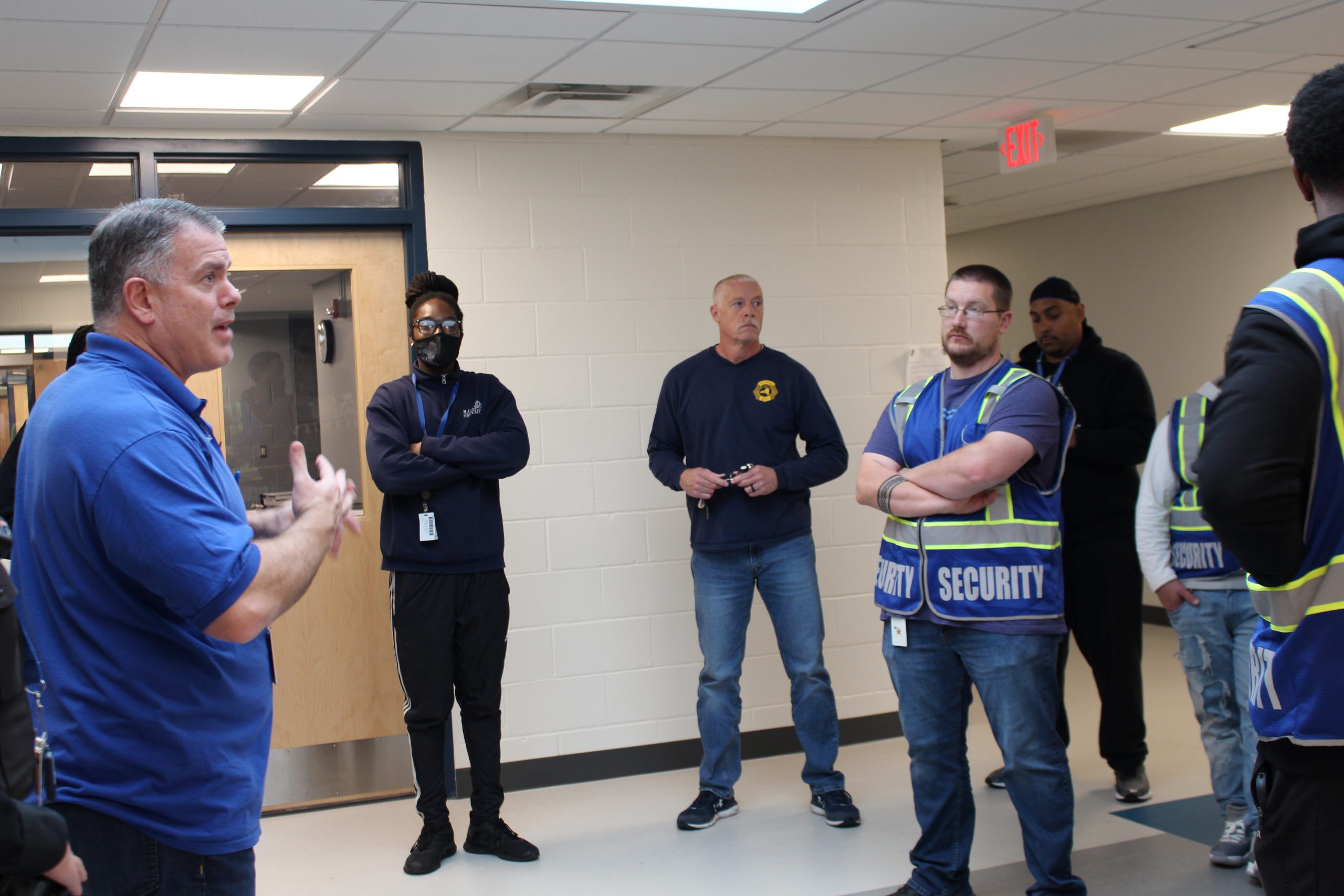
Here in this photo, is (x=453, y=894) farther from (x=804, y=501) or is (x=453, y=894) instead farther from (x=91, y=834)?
(x=91, y=834)

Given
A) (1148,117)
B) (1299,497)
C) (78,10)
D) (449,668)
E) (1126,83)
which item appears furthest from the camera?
(1148,117)

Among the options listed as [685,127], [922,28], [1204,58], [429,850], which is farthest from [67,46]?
[1204,58]

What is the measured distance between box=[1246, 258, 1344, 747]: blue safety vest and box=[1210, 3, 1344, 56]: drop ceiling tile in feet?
9.41

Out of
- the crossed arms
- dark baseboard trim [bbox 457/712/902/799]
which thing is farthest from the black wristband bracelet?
dark baseboard trim [bbox 457/712/902/799]

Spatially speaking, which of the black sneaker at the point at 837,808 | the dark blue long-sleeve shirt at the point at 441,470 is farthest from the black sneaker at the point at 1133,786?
the dark blue long-sleeve shirt at the point at 441,470

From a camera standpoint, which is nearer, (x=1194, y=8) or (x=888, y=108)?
(x=1194, y=8)

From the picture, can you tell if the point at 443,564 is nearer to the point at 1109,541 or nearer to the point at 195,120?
the point at 195,120

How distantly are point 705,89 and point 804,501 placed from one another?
5.06ft

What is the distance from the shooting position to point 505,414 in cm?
385

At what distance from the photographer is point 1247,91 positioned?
471cm

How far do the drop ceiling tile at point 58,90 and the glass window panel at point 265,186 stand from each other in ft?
1.41

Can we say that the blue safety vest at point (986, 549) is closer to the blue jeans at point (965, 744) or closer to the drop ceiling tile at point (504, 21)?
the blue jeans at point (965, 744)

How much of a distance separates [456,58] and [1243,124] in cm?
381

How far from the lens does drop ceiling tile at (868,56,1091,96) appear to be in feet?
13.3
